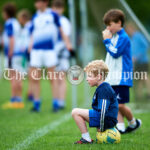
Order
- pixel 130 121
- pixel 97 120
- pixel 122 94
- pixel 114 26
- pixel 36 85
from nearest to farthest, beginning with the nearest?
1. pixel 97 120
2. pixel 114 26
3. pixel 122 94
4. pixel 130 121
5. pixel 36 85

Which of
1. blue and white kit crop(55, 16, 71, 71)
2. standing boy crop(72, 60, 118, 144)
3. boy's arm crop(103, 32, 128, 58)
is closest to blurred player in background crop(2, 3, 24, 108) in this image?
blue and white kit crop(55, 16, 71, 71)

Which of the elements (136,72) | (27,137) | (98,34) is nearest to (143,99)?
(136,72)

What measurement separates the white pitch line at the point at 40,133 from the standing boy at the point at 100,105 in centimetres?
79

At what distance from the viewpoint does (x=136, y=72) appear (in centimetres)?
865

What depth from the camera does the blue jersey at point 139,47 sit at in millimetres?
8599

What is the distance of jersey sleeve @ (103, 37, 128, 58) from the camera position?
6.24m

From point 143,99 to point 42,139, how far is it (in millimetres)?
3551

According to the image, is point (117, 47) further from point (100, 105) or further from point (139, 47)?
point (139, 47)

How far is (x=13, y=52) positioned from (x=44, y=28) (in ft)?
6.37

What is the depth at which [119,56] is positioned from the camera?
639cm

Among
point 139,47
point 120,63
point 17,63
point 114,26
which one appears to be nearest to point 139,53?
point 139,47

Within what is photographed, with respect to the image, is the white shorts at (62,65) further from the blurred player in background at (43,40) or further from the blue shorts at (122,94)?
the blue shorts at (122,94)

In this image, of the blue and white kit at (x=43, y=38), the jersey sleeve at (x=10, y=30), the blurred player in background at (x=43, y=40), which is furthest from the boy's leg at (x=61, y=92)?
the jersey sleeve at (x=10, y=30)

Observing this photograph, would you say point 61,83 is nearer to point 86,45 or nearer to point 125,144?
point 86,45
